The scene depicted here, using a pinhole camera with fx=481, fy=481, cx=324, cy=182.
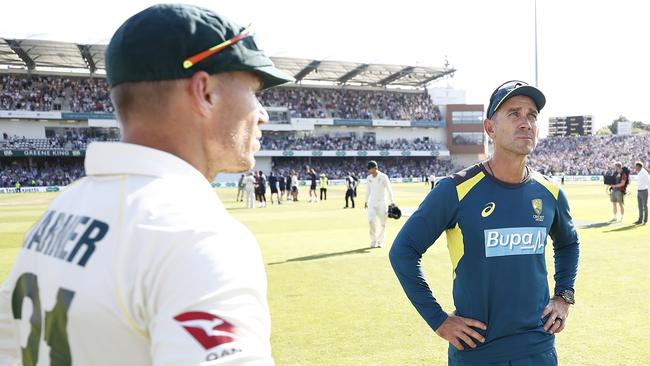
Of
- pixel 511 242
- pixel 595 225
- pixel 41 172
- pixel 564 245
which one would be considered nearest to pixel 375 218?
pixel 595 225

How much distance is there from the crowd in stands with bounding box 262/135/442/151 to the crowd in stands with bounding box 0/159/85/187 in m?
21.9

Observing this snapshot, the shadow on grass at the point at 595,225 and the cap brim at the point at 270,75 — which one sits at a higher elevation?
the cap brim at the point at 270,75

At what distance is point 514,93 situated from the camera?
315 centimetres

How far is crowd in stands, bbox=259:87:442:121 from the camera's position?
64.2m

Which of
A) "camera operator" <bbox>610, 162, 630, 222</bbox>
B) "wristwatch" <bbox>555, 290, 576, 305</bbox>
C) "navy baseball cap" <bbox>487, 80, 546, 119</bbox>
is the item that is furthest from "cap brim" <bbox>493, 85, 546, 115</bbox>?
"camera operator" <bbox>610, 162, 630, 222</bbox>

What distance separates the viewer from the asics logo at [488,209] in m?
2.99

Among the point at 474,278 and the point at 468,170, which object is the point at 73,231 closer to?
the point at 474,278

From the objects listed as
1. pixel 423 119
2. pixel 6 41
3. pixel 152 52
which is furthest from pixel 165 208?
pixel 423 119

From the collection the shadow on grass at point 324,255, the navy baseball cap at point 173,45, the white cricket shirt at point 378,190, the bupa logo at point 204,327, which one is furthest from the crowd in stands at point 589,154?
the bupa logo at point 204,327

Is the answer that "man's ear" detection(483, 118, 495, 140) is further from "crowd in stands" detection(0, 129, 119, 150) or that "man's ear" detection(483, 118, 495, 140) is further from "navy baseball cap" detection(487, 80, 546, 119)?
"crowd in stands" detection(0, 129, 119, 150)

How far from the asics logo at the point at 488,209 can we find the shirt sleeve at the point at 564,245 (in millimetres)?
573

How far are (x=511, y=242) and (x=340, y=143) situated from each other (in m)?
63.1

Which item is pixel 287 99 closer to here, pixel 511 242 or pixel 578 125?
pixel 511 242

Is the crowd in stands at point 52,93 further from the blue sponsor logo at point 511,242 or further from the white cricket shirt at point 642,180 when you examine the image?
the blue sponsor logo at point 511,242
